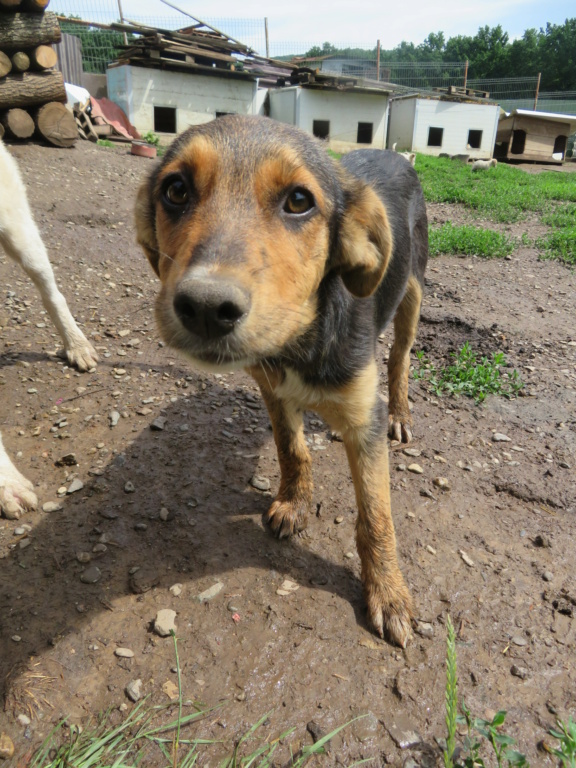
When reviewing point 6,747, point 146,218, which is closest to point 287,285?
point 146,218

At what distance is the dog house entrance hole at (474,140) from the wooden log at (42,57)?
20.6 m

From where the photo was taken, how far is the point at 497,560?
276cm

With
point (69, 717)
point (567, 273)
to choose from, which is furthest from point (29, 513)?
point (567, 273)

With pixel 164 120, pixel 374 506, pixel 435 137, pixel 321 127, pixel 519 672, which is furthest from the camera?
pixel 435 137

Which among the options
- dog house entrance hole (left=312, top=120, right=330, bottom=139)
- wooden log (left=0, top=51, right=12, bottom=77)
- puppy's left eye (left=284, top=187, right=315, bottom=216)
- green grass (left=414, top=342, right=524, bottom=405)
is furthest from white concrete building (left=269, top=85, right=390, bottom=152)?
puppy's left eye (left=284, top=187, right=315, bottom=216)

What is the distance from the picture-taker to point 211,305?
155 centimetres

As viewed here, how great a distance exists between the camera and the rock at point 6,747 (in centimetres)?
187

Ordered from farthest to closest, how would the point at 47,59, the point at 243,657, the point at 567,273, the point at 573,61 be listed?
1. the point at 573,61
2. the point at 47,59
3. the point at 567,273
4. the point at 243,657

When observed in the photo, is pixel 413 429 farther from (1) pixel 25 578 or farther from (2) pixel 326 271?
(1) pixel 25 578

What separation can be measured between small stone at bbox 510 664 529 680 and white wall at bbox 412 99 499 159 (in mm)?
24722

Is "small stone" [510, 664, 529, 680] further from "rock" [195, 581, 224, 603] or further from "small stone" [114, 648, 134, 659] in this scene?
"small stone" [114, 648, 134, 659]

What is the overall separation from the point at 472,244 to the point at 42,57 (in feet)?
25.0

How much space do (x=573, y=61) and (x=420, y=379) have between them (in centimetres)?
6670

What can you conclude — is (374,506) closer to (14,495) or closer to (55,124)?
(14,495)
